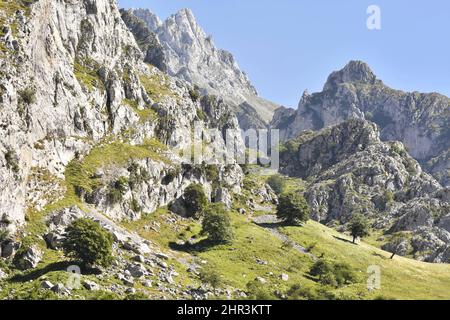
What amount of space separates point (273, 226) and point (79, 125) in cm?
6746

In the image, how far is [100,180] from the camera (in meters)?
119

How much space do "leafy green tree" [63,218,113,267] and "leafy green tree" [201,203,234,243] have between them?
133 ft

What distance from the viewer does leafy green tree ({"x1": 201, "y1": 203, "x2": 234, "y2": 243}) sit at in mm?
123000

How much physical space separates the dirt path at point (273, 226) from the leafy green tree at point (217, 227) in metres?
21.6

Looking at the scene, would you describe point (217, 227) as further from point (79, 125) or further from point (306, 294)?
point (79, 125)

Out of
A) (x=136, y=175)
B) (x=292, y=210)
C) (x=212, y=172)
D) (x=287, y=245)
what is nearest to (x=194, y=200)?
(x=136, y=175)

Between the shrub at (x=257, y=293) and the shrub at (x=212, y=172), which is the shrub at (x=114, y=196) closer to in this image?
the shrub at (x=257, y=293)

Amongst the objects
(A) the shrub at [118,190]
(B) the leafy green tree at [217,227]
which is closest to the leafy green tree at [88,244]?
(A) the shrub at [118,190]

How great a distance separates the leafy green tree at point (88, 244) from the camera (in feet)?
269

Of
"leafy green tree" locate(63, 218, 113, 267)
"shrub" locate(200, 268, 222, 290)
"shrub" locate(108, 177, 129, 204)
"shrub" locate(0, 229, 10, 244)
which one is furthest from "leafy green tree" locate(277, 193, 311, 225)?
"shrub" locate(0, 229, 10, 244)

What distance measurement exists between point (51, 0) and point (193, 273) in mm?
93631

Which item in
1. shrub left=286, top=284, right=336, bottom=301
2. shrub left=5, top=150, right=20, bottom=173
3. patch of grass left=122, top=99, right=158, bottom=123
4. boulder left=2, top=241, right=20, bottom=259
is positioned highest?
patch of grass left=122, top=99, right=158, bottom=123

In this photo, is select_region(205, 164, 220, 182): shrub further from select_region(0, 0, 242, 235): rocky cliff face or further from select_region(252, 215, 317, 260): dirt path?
select_region(252, 215, 317, 260): dirt path

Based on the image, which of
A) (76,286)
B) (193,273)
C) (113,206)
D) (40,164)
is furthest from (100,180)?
Result: (76,286)
